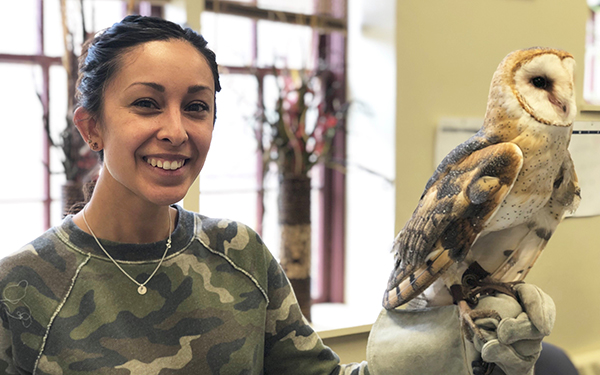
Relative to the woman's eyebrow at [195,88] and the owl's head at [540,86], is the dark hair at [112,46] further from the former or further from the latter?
the owl's head at [540,86]

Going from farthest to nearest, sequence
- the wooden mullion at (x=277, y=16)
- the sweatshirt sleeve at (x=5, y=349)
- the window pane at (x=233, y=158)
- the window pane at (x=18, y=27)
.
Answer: the window pane at (x=233, y=158)
the wooden mullion at (x=277, y=16)
the window pane at (x=18, y=27)
the sweatshirt sleeve at (x=5, y=349)

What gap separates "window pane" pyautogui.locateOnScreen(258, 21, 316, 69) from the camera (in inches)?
78.3

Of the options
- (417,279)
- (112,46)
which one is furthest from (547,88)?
(112,46)

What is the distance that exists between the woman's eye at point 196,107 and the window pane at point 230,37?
3.37ft

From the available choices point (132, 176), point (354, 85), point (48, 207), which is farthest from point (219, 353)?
point (354, 85)

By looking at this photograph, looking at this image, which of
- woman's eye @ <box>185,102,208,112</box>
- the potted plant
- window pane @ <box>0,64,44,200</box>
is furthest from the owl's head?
window pane @ <box>0,64,44,200</box>

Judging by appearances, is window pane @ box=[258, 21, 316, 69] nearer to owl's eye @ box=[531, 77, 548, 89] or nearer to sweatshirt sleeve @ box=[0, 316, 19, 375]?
owl's eye @ box=[531, 77, 548, 89]

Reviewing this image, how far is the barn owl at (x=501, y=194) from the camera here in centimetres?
89

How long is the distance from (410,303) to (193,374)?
0.43 metres

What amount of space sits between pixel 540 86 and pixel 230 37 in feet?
4.07

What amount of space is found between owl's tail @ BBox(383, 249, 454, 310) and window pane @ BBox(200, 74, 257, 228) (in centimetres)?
101

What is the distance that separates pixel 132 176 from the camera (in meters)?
0.82

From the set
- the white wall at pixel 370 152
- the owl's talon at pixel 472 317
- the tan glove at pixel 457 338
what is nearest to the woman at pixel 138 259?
the tan glove at pixel 457 338

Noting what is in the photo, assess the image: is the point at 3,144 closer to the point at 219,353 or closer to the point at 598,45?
the point at 219,353
